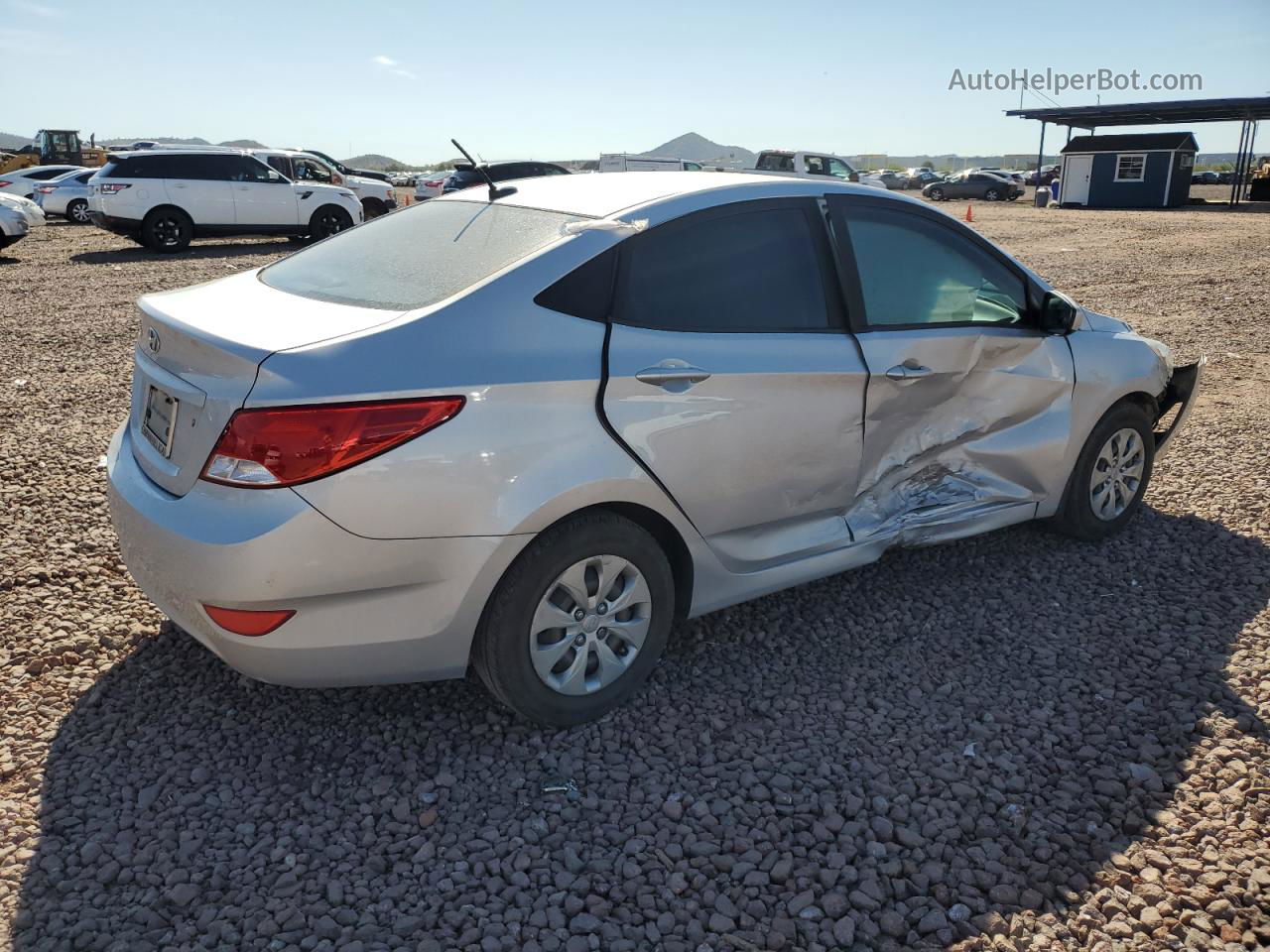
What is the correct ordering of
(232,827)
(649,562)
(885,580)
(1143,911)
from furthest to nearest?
1. (885,580)
2. (649,562)
3. (232,827)
4. (1143,911)

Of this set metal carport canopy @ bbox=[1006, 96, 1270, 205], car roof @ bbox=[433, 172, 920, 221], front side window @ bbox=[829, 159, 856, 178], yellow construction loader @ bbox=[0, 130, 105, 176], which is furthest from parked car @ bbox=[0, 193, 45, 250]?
metal carport canopy @ bbox=[1006, 96, 1270, 205]

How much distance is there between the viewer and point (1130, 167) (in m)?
39.4

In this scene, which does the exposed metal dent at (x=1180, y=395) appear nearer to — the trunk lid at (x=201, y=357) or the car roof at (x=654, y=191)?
the car roof at (x=654, y=191)

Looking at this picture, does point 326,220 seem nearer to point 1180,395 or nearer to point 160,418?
point 1180,395

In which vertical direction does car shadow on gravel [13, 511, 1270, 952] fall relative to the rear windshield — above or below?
below

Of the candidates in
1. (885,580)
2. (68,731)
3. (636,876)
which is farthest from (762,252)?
(68,731)

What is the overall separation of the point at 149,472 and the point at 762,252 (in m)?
2.15

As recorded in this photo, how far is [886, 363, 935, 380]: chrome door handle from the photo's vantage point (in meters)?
3.82

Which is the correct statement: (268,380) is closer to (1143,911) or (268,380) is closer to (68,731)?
(68,731)

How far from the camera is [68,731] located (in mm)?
3279

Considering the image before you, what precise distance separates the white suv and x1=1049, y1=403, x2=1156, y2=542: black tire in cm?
1588

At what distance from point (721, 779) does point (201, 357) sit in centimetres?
199

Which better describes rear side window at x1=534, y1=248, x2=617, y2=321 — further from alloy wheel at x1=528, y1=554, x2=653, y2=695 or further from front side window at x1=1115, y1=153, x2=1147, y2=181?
front side window at x1=1115, y1=153, x2=1147, y2=181

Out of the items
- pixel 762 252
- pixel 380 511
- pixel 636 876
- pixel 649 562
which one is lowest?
pixel 636 876
